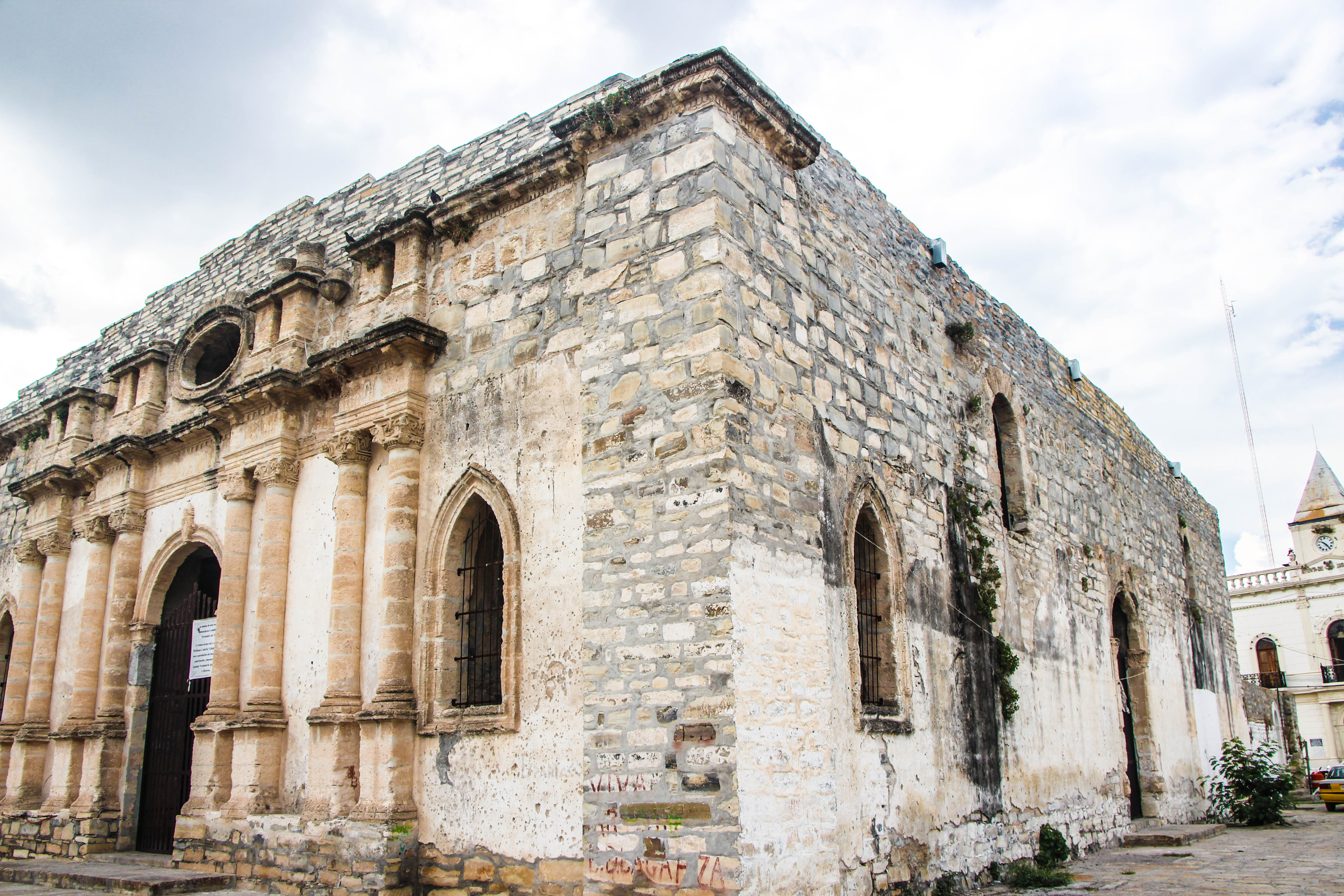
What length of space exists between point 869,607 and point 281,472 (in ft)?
17.9

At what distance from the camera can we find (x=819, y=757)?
614 centimetres

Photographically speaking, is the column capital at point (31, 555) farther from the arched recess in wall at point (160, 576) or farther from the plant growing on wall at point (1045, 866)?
the plant growing on wall at point (1045, 866)

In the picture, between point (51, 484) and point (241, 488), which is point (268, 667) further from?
point (51, 484)

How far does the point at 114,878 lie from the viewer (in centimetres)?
786

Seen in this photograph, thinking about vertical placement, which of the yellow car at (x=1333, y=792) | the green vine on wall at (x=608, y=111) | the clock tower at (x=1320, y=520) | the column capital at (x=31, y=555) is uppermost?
the clock tower at (x=1320, y=520)

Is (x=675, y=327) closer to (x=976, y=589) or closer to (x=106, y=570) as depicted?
(x=976, y=589)

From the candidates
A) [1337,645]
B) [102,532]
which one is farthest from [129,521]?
[1337,645]

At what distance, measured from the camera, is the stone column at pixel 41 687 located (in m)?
10.7

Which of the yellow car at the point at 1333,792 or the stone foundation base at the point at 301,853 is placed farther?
the yellow car at the point at 1333,792

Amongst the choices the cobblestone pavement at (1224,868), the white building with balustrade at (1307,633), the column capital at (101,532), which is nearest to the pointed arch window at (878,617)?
the cobblestone pavement at (1224,868)

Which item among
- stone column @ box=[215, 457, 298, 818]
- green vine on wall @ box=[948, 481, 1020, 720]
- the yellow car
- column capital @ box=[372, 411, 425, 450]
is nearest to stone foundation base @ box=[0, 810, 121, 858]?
stone column @ box=[215, 457, 298, 818]

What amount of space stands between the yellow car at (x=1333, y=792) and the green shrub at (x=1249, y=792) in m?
4.82

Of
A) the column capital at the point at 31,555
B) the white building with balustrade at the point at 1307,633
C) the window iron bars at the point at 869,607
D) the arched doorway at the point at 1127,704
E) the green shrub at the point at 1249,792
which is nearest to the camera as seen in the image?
the window iron bars at the point at 869,607

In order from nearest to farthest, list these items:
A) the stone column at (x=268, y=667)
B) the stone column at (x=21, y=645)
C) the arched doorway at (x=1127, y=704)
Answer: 1. the stone column at (x=268, y=667)
2. the stone column at (x=21, y=645)
3. the arched doorway at (x=1127, y=704)
